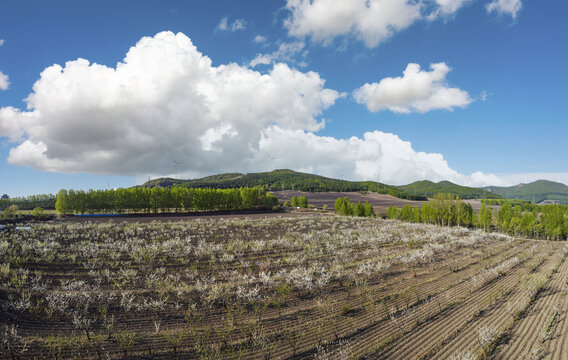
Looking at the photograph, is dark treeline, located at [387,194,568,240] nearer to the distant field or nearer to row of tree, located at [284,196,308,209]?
the distant field

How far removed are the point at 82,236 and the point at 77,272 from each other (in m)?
17.4

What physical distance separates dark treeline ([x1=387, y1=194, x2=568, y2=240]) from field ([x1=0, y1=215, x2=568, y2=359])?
135 ft

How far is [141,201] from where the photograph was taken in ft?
272

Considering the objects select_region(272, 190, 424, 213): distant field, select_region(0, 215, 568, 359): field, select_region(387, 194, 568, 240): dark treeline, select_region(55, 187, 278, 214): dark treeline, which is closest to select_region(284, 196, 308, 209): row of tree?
select_region(272, 190, 424, 213): distant field

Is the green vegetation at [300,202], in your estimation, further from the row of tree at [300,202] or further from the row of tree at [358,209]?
the row of tree at [358,209]

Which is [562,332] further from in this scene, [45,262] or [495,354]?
[45,262]

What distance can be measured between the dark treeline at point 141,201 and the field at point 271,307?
61698 millimetres

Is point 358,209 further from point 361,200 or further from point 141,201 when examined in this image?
point 141,201

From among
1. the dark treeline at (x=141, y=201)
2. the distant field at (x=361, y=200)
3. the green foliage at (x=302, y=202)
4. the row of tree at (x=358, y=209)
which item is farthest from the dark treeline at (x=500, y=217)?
the dark treeline at (x=141, y=201)

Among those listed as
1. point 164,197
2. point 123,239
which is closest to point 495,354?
point 123,239

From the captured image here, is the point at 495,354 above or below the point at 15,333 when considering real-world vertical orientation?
below

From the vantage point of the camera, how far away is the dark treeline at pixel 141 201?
82.1 metres

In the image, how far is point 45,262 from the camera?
68.0 ft

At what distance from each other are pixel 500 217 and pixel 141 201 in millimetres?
102811
